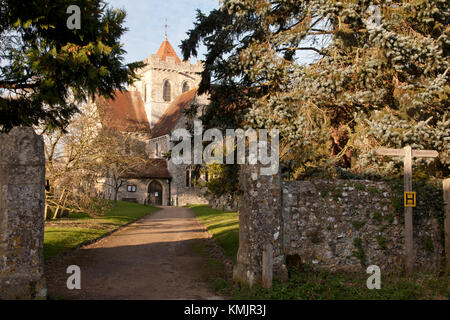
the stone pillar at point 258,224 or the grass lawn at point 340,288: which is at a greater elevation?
the stone pillar at point 258,224

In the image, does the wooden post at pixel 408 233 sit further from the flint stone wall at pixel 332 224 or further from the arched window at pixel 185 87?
the arched window at pixel 185 87

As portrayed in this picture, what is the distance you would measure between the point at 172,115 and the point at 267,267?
46.3 meters

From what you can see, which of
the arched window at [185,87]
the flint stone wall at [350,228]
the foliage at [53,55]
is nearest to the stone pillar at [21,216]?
the foliage at [53,55]

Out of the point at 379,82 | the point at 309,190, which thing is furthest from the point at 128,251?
the point at 379,82

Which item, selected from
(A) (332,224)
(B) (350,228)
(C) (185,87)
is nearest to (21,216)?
(A) (332,224)

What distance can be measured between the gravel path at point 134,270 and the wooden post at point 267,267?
0.98m

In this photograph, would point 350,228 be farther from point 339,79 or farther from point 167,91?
point 167,91

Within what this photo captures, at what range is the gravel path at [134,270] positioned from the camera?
7.48m

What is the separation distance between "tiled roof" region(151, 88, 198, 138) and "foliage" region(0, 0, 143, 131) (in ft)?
121

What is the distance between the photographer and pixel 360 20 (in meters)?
11.9

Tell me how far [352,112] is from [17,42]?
952 centimetres

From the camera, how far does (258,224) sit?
802cm

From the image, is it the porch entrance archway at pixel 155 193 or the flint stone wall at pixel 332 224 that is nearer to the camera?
the flint stone wall at pixel 332 224
